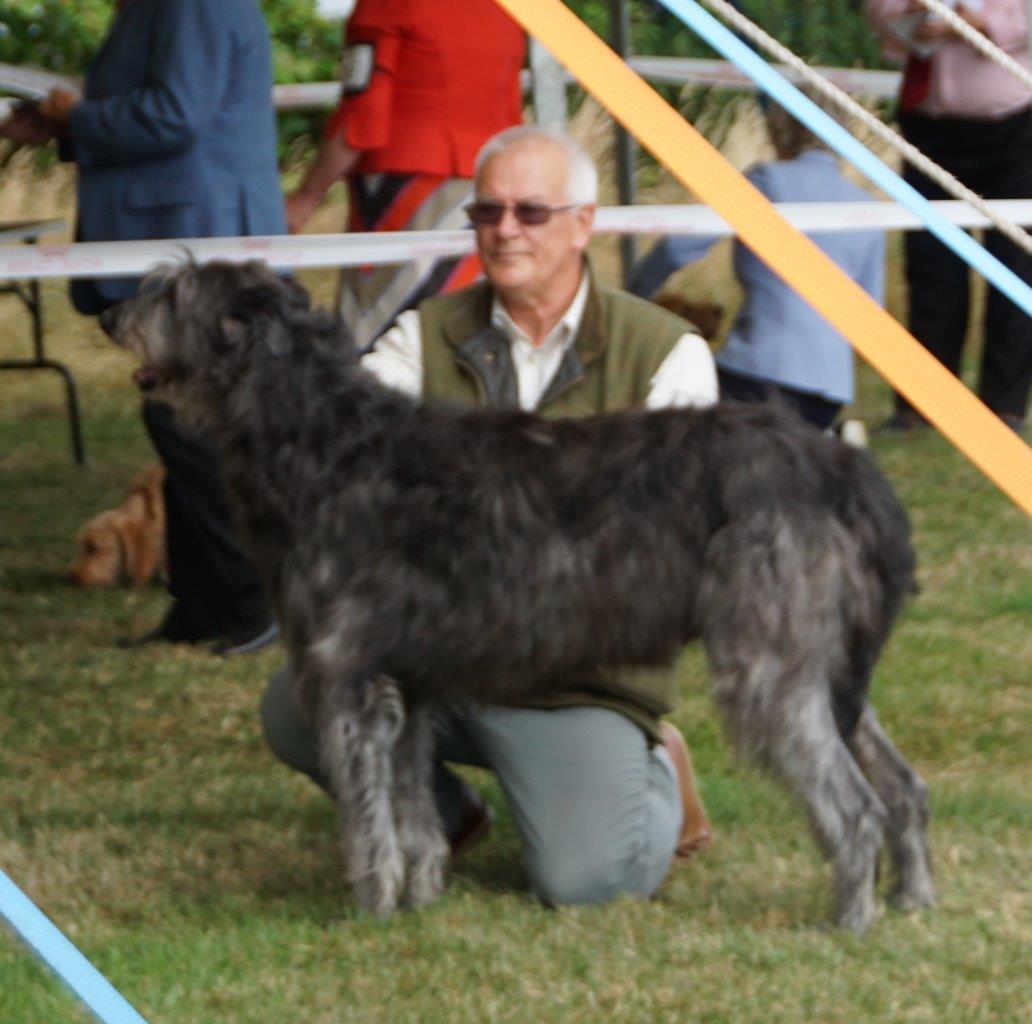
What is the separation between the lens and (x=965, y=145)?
27.5 ft

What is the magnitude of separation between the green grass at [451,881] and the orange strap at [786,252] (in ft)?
3.59

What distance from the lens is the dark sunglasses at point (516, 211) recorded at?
4.08 m

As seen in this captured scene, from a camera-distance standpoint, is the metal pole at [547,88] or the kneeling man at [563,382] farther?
the metal pole at [547,88]

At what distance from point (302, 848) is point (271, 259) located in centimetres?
241

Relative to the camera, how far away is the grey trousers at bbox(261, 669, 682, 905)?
162 inches

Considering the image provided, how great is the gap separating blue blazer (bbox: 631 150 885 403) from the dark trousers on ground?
3cm

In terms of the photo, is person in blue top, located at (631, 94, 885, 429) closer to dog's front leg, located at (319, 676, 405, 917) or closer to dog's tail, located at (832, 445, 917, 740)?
dog's tail, located at (832, 445, 917, 740)

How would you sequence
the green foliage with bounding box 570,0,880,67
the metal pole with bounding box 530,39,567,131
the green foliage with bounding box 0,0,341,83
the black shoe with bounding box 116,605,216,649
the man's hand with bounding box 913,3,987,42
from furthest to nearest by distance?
the green foliage with bounding box 570,0,880,67, the green foliage with bounding box 0,0,341,83, the man's hand with bounding box 913,3,987,42, the metal pole with bounding box 530,39,567,131, the black shoe with bounding box 116,605,216,649

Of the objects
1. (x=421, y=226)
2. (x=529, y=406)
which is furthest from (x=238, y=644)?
(x=529, y=406)

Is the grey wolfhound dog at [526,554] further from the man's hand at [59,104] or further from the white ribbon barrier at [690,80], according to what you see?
the white ribbon barrier at [690,80]

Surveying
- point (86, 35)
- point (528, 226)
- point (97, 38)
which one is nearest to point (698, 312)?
point (528, 226)

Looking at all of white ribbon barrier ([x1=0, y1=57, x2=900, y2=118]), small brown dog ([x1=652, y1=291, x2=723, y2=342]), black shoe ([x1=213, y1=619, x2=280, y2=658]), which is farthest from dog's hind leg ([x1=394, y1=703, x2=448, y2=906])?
white ribbon barrier ([x1=0, y1=57, x2=900, y2=118])

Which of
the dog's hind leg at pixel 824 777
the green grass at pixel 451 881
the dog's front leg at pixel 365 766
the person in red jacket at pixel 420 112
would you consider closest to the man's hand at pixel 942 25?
the person in red jacket at pixel 420 112

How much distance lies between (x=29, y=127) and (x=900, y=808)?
3.89 m
